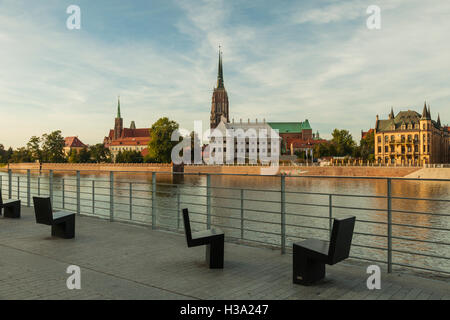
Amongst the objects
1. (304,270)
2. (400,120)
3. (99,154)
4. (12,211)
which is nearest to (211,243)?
(304,270)

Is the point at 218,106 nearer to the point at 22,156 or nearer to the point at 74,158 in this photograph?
the point at 74,158

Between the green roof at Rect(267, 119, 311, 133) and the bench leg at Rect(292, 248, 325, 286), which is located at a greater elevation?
the green roof at Rect(267, 119, 311, 133)

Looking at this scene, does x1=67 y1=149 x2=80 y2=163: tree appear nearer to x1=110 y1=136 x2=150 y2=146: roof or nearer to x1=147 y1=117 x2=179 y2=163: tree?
x1=147 y1=117 x2=179 y2=163: tree

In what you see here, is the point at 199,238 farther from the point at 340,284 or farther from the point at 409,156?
the point at 409,156

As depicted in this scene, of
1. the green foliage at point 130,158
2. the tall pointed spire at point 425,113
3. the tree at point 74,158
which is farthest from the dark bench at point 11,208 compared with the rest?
the tree at point 74,158

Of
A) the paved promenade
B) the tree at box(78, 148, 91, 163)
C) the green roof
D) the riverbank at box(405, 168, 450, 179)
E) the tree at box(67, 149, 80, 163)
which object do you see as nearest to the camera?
the paved promenade

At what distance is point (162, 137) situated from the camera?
81.0 meters

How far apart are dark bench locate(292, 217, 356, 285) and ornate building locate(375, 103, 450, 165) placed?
9891cm

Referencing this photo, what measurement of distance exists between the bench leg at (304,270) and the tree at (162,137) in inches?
Answer: 3038

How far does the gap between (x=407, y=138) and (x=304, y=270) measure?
10673 cm

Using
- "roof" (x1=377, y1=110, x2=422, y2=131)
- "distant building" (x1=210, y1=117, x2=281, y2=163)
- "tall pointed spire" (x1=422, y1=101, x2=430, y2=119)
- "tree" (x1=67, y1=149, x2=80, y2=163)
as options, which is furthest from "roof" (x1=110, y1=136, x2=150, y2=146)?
"tall pointed spire" (x1=422, y1=101, x2=430, y2=119)

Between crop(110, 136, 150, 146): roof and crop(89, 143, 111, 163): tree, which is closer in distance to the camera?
crop(89, 143, 111, 163): tree

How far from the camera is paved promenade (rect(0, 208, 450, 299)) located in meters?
4.51

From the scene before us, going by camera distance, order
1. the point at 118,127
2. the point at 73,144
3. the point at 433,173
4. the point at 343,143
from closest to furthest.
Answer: the point at 433,173
the point at 343,143
the point at 73,144
the point at 118,127
